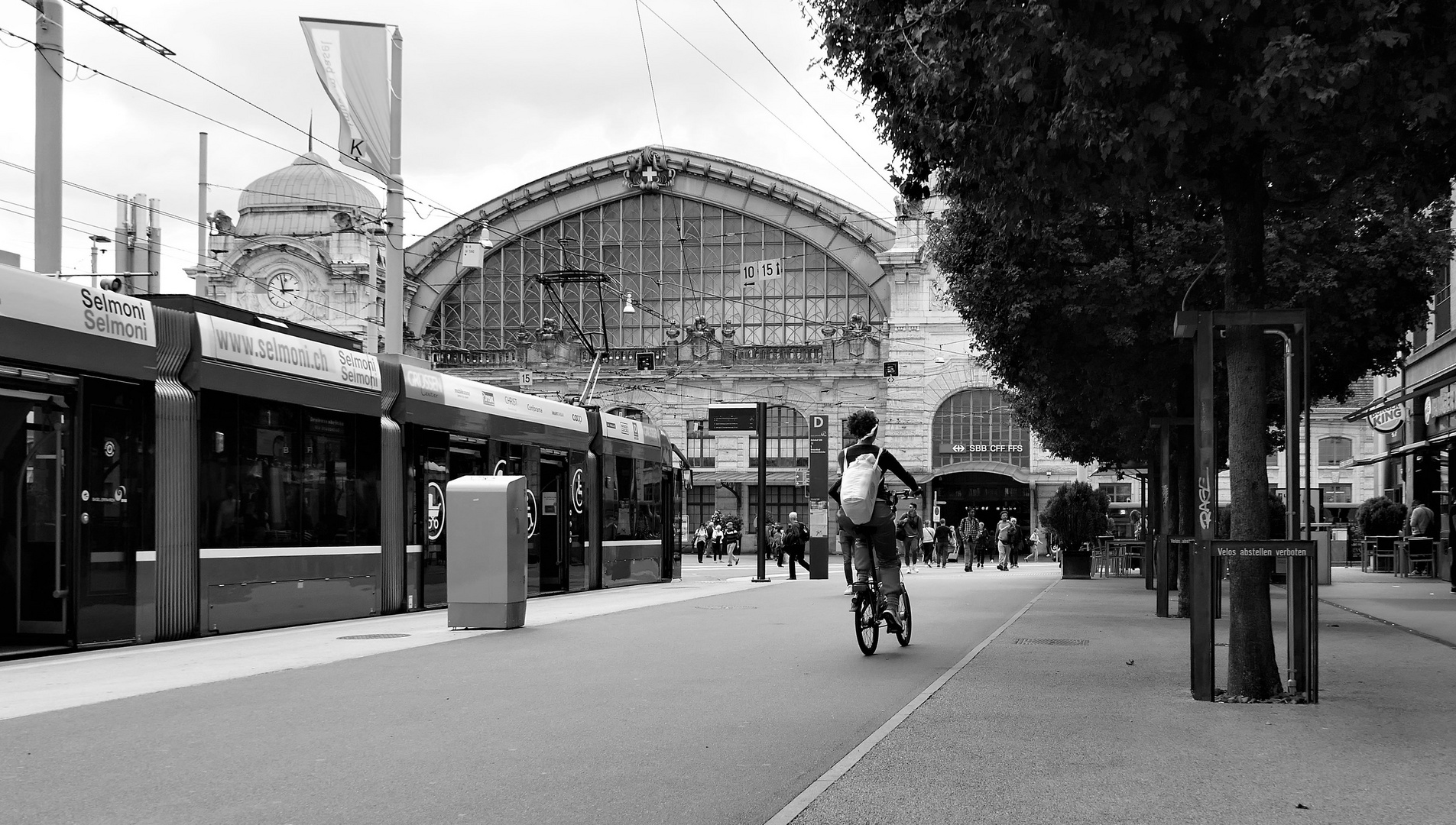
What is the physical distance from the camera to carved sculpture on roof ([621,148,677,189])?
231 feet

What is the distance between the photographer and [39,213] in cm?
1477

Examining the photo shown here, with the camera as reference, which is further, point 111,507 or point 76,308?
point 111,507

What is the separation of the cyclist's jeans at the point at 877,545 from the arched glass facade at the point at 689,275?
58.4 m

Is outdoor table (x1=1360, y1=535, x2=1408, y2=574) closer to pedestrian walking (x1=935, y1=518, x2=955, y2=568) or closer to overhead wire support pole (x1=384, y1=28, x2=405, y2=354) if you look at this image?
pedestrian walking (x1=935, y1=518, x2=955, y2=568)

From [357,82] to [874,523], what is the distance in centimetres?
1406

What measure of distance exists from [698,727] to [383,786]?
210cm

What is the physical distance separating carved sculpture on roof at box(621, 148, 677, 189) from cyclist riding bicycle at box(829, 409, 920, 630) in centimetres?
5981

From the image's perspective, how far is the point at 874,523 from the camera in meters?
11.5

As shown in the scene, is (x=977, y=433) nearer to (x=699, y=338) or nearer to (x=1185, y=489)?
(x=699, y=338)

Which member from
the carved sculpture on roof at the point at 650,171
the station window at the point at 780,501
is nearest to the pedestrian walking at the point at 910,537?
the station window at the point at 780,501

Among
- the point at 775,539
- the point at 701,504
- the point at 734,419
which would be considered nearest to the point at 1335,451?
the point at 775,539

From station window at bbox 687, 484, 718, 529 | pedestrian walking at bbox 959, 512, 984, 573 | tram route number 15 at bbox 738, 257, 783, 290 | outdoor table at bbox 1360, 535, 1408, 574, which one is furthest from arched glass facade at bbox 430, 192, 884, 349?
outdoor table at bbox 1360, 535, 1408, 574

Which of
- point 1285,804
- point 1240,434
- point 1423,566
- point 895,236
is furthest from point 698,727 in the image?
point 895,236

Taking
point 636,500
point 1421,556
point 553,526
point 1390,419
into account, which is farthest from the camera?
point 1421,556
